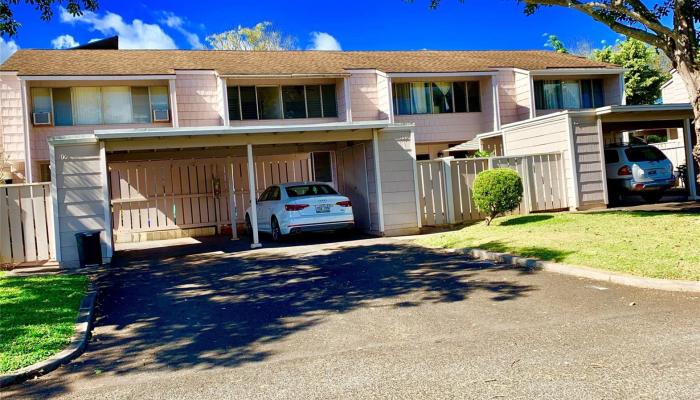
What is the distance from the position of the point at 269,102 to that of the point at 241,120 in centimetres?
135

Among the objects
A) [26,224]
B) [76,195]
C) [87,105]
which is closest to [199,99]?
[87,105]

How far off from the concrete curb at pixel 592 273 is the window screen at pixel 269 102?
12.8 m

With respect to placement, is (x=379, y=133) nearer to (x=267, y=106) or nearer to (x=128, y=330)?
(x=267, y=106)

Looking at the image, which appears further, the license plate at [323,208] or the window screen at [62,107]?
the window screen at [62,107]

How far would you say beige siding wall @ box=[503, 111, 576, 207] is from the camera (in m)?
16.8

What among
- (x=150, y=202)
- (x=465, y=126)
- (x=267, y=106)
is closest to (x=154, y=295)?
(x=150, y=202)

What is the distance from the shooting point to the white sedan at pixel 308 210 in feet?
47.7

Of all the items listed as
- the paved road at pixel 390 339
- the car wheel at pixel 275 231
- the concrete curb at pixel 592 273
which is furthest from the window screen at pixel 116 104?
the concrete curb at pixel 592 273

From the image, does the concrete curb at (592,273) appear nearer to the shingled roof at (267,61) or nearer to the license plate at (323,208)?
the license plate at (323,208)

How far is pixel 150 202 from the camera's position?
1964 cm

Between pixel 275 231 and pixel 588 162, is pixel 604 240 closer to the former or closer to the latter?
pixel 588 162

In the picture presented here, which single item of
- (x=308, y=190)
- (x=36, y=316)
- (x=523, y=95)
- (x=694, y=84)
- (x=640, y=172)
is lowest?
(x=36, y=316)

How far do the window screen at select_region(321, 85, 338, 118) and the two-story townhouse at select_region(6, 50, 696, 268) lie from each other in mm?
41

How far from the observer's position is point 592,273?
8367 mm
